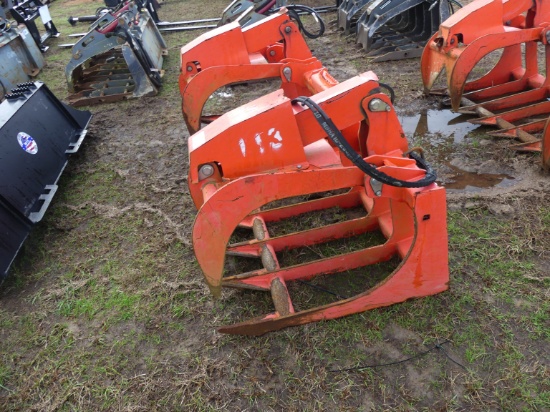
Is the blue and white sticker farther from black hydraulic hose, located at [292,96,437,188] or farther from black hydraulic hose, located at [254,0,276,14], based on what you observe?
black hydraulic hose, located at [254,0,276,14]

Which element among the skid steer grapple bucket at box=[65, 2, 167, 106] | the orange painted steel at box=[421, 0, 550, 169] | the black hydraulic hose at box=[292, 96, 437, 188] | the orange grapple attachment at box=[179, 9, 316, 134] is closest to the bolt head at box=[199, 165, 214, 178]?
the black hydraulic hose at box=[292, 96, 437, 188]

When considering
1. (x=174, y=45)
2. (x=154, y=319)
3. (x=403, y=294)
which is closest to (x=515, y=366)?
(x=403, y=294)

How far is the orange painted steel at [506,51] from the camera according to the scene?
424 cm

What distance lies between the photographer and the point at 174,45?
377 inches

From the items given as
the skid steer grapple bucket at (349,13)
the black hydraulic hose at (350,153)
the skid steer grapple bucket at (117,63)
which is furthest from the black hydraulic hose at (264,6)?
the black hydraulic hose at (350,153)

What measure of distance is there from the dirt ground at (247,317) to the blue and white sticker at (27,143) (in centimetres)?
57

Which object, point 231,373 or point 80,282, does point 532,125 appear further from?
point 80,282

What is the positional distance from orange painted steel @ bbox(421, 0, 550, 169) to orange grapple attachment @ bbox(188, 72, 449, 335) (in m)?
2.04

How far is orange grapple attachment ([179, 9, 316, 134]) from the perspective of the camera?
4395 mm

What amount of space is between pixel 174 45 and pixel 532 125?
7899 mm

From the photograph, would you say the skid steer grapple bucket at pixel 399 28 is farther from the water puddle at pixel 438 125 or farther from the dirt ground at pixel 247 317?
the dirt ground at pixel 247 317

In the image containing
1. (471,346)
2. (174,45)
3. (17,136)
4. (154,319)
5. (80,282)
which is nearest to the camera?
(471,346)

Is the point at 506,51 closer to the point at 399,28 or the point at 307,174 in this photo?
the point at 399,28

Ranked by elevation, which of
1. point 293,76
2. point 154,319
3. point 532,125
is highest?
point 293,76
